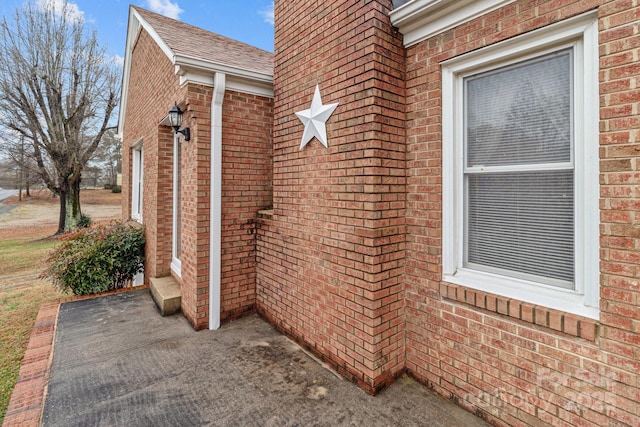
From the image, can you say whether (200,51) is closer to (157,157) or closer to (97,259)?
(157,157)

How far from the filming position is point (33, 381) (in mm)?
3127

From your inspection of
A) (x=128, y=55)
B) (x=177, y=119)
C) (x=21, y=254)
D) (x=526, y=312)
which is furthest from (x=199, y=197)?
(x=21, y=254)

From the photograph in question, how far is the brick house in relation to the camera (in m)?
2.02

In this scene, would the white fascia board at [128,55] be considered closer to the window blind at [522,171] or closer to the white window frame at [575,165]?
the white window frame at [575,165]

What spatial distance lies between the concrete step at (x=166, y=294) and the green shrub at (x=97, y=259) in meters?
1.11

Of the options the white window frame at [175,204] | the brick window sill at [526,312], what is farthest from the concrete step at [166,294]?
the brick window sill at [526,312]

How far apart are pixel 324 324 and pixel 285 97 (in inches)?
107

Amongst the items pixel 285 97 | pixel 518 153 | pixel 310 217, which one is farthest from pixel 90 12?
pixel 518 153

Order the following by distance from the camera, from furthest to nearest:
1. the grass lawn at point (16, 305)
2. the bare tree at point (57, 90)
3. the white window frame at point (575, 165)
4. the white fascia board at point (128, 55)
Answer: the bare tree at point (57, 90) < the white fascia board at point (128, 55) < the grass lawn at point (16, 305) < the white window frame at point (575, 165)

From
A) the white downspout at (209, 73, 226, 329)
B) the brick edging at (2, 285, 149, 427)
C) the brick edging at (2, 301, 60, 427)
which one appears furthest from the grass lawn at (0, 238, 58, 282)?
the white downspout at (209, 73, 226, 329)

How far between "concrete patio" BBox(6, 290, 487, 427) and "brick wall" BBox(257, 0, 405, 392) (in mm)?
250

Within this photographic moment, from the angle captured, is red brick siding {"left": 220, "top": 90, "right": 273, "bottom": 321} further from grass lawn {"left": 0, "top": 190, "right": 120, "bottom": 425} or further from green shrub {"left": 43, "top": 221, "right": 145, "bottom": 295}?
green shrub {"left": 43, "top": 221, "right": 145, "bottom": 295}

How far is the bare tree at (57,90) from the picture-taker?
46.5 ft

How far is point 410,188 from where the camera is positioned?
122 inches
